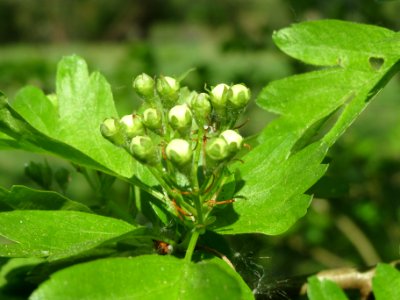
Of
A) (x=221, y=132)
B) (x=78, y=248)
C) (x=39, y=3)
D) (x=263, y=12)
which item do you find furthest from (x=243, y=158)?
(x=39, y=3)

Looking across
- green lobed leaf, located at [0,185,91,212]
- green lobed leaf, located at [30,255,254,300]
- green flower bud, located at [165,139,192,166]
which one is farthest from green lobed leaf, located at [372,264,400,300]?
green lobed leaf, located at [0,185,91,212]

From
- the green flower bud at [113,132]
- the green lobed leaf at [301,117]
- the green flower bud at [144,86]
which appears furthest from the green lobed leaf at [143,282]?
the green flower bud at [144,86]

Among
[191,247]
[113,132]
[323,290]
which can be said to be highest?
[113,132]

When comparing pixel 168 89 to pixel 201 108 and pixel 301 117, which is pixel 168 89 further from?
pixel 301 117

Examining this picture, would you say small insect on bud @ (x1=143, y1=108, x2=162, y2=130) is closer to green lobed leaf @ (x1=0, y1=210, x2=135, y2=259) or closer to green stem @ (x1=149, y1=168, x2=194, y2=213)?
green stem @ (x1=149, y1=168, x2=194, y2=213)

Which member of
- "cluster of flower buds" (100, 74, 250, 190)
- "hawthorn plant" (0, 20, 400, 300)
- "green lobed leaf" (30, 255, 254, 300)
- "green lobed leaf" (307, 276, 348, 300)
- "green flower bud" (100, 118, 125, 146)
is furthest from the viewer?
"green lobed leaf" (307, 276, 348, 300)

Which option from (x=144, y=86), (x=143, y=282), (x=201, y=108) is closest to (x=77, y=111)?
(x=144, y=86)

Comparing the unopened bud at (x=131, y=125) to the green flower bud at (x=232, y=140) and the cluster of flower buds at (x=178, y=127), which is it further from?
the green flower bud at (x=232, y=140)

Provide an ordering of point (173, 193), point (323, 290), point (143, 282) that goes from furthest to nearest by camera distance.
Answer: point (323, 290)
point (173, 193)
point (143, 282)
